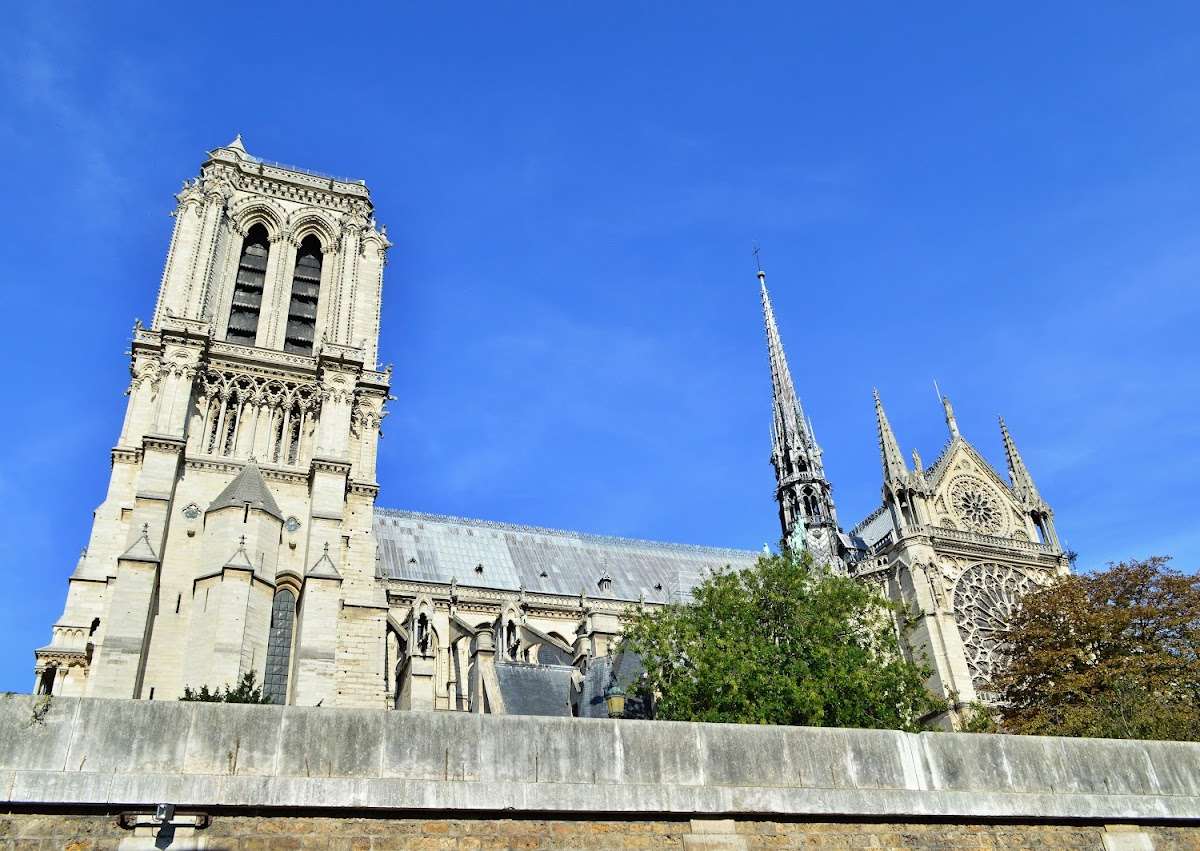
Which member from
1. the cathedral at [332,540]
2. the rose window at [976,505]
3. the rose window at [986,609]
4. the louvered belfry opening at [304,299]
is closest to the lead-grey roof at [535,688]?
the cathedral at [332,540]

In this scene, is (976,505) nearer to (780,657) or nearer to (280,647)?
(780,657)

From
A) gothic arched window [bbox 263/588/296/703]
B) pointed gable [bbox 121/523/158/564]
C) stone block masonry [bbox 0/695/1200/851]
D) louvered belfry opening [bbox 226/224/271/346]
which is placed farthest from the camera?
louvered belfry opening [bbox 226/224/271/346]

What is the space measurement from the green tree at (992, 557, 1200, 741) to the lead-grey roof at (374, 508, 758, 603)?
517 inches

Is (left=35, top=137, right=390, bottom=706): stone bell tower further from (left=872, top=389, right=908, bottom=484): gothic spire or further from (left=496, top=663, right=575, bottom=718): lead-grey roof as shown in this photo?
(left=872, top=389, right=908, bottom=484): gothic spire

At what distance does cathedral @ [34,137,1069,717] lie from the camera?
2681cm

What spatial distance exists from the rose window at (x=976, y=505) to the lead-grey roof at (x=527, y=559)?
1188 cm

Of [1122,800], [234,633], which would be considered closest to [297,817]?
[1122,800]

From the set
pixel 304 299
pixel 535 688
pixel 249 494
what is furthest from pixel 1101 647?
pixel 304 299

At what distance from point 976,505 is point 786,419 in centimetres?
1046

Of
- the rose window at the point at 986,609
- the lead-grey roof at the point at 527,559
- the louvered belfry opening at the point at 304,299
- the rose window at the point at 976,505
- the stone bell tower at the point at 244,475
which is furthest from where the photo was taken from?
the rose window at the point at 976,505

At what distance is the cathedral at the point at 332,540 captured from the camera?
1056 inches

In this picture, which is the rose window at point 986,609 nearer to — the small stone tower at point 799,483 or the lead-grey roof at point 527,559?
the small stone tower at point 799,483

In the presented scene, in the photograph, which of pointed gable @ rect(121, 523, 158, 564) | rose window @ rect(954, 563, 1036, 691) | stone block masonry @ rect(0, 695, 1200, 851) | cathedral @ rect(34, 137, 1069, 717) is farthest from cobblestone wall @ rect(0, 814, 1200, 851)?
rose window @ rect(954, 563, 1036, 691)

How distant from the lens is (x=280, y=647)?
2805cm
